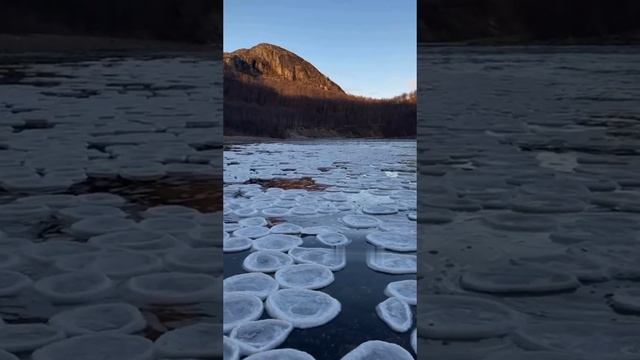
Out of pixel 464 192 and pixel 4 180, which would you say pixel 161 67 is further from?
pixel 464 192

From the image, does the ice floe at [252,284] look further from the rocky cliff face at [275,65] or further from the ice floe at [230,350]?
the rocky cliff face at [275,65]

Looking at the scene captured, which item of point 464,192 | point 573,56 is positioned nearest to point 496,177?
point 464,192

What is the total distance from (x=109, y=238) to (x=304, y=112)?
780 centimetres

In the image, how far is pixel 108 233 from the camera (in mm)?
1070

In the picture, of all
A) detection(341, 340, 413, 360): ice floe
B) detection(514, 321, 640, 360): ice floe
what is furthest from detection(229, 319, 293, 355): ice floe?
detection(514, 321, 640, 360): ice floe

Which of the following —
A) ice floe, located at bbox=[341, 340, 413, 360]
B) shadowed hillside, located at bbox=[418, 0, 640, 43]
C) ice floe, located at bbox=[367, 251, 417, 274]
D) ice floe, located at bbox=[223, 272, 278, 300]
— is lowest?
ice floe, located at bbox=[341, 340, 413, 360]

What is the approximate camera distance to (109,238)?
1034 mm

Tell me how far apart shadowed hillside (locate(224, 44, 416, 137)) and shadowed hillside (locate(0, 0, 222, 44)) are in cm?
492

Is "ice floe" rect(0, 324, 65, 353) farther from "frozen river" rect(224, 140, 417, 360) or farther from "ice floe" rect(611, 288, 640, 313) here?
"ice floe" rect(611, 288, 640, 313)

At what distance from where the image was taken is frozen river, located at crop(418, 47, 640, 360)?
65cm

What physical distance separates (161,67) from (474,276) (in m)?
5.11

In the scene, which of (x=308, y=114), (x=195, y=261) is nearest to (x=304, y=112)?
(x=308, y=114)

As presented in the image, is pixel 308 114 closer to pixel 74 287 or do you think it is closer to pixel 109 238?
pixel 109 238

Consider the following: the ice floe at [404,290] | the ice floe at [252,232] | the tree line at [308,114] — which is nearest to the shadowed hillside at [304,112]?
the tree line at [308,114]
